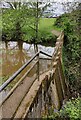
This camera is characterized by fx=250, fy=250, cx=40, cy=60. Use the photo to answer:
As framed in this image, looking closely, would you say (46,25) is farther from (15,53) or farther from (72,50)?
(72,50)

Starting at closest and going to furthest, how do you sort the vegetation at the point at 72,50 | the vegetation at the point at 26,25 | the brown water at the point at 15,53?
the vegetation at the point at 72,50 < the brown water at the point at 15,53 < the vegetation at the point at 26,25

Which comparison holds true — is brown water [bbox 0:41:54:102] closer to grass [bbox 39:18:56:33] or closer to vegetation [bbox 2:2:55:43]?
vegetation [bbox 2:2:55:43]

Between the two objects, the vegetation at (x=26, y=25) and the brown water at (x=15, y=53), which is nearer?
the brown water at (x=15, y=53)

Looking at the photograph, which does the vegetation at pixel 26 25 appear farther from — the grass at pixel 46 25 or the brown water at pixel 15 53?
the brown water at pixel 15 53

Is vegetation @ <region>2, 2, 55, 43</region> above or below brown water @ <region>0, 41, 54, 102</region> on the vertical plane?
above

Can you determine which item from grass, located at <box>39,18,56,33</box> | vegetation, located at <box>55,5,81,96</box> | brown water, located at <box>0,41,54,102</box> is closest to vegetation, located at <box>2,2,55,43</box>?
grass, located at <box>39,18,56,33</box>

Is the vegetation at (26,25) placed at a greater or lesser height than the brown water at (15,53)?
greater

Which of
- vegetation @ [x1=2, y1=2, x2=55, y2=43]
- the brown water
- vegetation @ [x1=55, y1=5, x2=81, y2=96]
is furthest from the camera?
vegetation @ [x1=2, y1=2, x2=55, y2=43]

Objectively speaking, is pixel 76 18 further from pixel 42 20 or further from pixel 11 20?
pixel 11 20

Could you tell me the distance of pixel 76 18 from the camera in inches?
202

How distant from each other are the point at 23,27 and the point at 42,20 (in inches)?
21.3

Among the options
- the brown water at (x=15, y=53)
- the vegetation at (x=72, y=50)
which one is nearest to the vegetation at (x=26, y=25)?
the brown water at (x=15, y=53)

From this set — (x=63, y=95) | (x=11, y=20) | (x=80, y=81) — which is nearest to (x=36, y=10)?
(x=11, y=20)

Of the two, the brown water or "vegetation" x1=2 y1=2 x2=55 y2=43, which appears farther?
"vegetation" x1=2 y1=2 x2=55 y2=43
